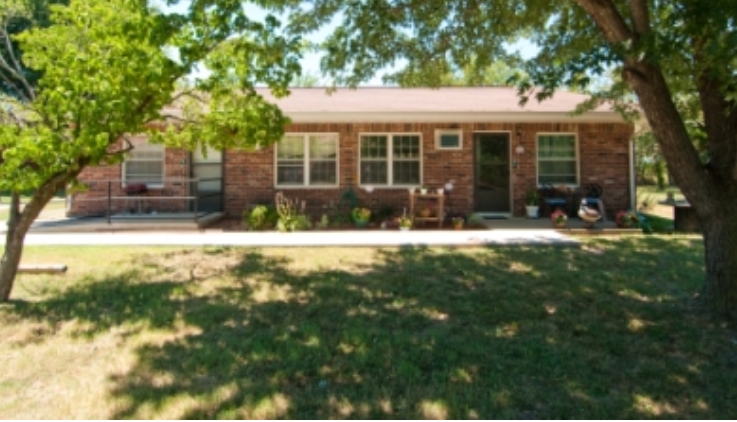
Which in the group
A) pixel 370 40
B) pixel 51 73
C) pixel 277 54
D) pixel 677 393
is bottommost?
pixel 677 393

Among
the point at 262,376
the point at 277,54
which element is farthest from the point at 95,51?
the point at 262,376

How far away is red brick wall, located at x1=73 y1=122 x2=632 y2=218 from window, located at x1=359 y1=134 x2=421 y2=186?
197 millimetres

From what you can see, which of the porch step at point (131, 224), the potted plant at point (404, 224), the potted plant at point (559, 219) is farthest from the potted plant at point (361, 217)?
the potted plant at point (559, 219)

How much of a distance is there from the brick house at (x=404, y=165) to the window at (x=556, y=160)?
26 mm

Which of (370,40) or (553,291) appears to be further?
(370,40)

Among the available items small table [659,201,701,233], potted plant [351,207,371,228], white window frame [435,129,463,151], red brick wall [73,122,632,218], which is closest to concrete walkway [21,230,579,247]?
potted plant [351,207,371,228]

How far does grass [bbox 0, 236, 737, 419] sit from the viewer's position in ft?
10.4

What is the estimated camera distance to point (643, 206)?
15938mm

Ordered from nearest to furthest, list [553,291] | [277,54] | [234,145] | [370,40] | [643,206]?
[553,291] → [277,54] → [234,145] → [370,40] → [643,206]

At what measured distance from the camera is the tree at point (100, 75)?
4.95 metres

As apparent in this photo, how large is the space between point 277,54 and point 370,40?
6.49ft

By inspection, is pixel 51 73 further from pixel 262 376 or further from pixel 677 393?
pixel 677 393

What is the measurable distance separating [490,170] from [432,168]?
1.55 meters

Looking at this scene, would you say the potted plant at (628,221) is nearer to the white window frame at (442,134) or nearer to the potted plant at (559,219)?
the potted plant at (559,219)
